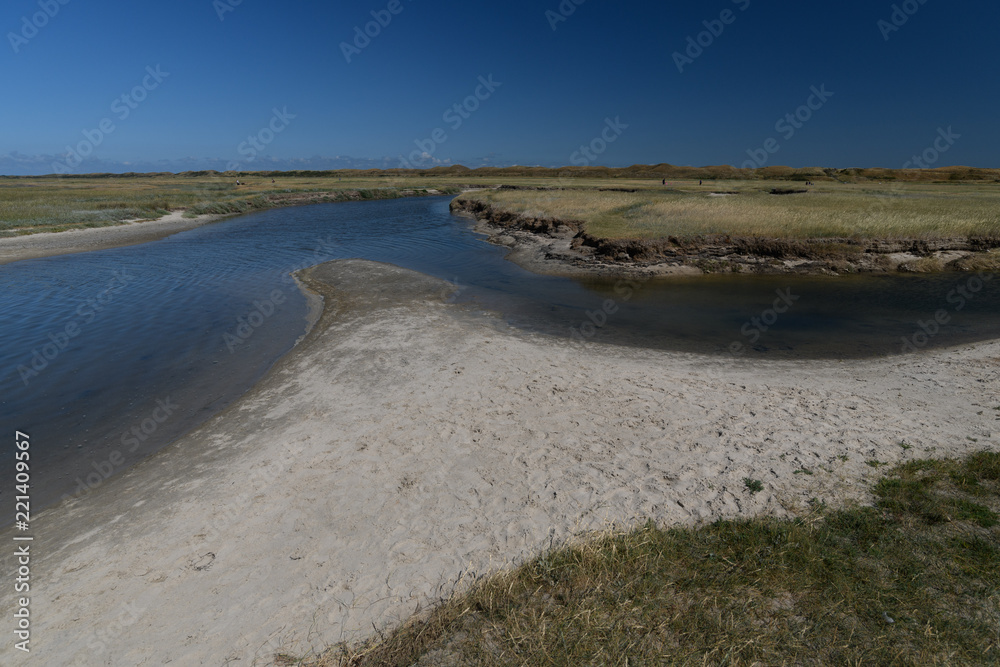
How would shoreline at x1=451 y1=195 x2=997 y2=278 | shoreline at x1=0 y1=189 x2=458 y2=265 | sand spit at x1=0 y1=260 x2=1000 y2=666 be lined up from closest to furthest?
sand spit at x1=0 y1=260 x2=1000 y2=666
shoreline at x1=451 y1=195 x2=997 y2=278
shoreline at x1=0 y1=189 x2=458 y2=265

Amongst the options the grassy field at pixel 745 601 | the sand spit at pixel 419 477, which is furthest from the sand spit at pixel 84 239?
the grassy field at pixel 745 601

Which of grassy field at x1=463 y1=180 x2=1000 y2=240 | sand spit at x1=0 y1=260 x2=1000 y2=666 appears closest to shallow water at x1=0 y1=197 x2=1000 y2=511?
sand spit at x1=0 y1=260 x2=1000 y2=666

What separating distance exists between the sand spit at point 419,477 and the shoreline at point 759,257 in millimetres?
13303

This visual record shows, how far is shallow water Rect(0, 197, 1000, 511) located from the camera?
1121 centimetres

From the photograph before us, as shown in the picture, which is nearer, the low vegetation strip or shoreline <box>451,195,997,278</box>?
shoreline <box>451,195,997,278</box>

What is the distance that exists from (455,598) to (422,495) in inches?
89.6

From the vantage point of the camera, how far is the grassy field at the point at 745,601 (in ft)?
15.5

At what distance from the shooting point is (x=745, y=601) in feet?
17.3

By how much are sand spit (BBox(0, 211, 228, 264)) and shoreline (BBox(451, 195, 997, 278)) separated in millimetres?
35830

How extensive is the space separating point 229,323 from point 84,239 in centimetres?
3443

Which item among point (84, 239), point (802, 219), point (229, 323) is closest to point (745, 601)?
point (229, 323)

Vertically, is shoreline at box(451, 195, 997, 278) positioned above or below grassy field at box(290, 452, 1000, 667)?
above

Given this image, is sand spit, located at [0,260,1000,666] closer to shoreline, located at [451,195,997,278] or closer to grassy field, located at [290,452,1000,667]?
grassy field, located at [290,452,1000,667]

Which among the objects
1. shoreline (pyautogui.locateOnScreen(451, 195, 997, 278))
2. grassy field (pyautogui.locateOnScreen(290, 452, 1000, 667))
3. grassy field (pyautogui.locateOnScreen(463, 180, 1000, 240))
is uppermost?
grassy field (pyautogui.locateOnScreen(463, 180, 1000, 240))
